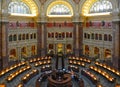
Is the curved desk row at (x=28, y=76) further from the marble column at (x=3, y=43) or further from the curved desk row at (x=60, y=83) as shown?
the marble column at (x=3, y=43)

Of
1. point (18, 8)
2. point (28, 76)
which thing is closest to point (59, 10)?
point (18, 8)

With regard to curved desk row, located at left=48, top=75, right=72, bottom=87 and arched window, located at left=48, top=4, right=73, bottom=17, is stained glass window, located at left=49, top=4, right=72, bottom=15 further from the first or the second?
curved desk row, located at left=48, top=75, right=72, bottom=87

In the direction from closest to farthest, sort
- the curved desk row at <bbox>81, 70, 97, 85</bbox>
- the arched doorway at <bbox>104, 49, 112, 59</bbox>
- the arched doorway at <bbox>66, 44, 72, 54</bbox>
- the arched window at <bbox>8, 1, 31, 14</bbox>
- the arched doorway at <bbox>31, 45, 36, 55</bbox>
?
the curved desk row at <bbox>81, 70, 97, 85</bbox> → the arched doorway at <bbox>104, 49, 112, 59</bbox> → the arched window at <bbox>8, 1, 31, 14</bbox> → the arched doorway at <bbox>31, 45, 36, 55</bbox> → the arched doorway at <bbox>66, 44, 72, 54</bbox>

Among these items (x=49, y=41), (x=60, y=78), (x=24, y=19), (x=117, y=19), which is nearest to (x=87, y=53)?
(x=49, y=41)

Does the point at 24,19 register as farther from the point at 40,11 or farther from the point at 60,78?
the point at 60,78

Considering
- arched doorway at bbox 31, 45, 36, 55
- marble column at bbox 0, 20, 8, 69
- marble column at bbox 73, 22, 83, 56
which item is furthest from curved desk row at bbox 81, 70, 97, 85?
arched doorway at bbox 31, 45, 36, 55

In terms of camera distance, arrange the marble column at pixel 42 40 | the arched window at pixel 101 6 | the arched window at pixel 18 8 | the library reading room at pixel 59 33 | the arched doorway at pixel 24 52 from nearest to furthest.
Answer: the library reading room at pixel 59 33, the arched window at pixel 101 6, the arched window at pixel 18 8, the arched doorway at pixel 24 52, the marble column at pixel 42 40

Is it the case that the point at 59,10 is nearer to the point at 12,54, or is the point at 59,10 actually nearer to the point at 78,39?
the point at 78,39

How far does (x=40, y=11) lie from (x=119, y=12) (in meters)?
20.1

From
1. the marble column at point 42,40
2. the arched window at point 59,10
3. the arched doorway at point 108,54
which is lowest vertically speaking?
the arched doorway at point 108,54

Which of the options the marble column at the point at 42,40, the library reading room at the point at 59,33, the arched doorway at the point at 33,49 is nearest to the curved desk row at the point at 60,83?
the library reading room at the point at 59,33

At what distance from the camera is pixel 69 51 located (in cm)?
4844

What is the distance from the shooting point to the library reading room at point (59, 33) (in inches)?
1427

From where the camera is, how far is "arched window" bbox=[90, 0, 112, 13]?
40.0 meters
